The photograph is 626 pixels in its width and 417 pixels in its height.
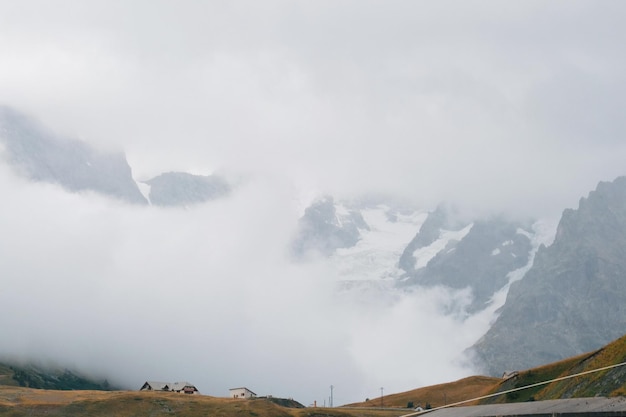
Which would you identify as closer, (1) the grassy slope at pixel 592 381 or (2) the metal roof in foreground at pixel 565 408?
(2) the metal roof in foreground at pixel 565 408

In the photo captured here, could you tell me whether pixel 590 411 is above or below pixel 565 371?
below

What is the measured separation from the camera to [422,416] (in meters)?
132

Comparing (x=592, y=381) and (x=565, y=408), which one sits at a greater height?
(x=592, y=381)

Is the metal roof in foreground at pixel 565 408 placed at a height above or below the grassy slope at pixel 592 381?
below

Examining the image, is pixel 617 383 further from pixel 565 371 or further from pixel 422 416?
pixel 565 371

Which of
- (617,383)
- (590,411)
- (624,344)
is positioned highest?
(624,344)

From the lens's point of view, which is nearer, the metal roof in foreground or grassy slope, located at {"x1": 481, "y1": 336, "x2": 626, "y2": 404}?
the metal roof in foreground

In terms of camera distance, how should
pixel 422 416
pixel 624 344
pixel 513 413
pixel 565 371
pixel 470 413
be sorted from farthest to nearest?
pixel 565 371 → pixel 624 344 → pixel 422 416 → pixel 470 413 → pixel 513 413

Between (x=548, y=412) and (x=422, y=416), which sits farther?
(x=422, y=416)

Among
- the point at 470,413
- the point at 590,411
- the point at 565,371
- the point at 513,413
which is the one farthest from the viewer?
the point at 565,371

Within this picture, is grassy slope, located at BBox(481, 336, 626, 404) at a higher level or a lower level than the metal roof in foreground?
higher

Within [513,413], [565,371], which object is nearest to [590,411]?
[513,413]

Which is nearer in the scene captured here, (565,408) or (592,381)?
(565,408)

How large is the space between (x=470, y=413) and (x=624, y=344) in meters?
47.0
